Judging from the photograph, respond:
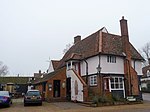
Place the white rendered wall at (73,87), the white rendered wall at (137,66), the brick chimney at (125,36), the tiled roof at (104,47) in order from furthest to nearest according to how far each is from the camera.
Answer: the white rendered wall at (137,66) → the brick chimney at (125,36) → the tiled roof at (104,47) → the white rendered wall at (73,87)

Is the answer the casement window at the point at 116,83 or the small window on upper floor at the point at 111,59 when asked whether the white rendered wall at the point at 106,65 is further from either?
the casement window at the point at 116,83

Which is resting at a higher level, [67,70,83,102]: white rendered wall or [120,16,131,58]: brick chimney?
[120,16,131,58]: brick chimney

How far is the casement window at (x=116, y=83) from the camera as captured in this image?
2562 cm

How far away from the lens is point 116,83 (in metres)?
25.9

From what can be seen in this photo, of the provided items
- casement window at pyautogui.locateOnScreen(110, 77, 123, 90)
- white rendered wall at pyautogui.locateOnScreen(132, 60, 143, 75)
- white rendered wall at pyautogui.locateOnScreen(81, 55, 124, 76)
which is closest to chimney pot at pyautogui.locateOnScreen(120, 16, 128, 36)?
white rendered wall at pyautogui.locateOnScreen(81, 55, 124, 76)

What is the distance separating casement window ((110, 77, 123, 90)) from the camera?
25.6 meters

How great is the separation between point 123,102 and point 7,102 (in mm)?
12249

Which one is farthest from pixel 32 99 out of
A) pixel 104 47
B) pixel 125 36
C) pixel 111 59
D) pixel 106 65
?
pixel 125 36

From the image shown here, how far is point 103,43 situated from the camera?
2738 cm

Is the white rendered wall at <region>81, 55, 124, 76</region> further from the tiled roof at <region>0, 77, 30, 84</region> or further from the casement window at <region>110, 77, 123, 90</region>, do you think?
the tiled roof at <region>0, 77, 30, 84</region>

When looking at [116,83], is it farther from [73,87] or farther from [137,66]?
[73,87]

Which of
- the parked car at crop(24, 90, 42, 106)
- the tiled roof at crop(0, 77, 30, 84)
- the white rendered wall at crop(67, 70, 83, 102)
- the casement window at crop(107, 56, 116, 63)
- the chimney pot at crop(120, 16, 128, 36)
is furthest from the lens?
the tiled roof at crop(0, 77, 30, 84)

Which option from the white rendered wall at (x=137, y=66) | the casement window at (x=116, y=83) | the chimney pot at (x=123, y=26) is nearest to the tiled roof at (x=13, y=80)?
the white rendered wall at (x=137, y=66)

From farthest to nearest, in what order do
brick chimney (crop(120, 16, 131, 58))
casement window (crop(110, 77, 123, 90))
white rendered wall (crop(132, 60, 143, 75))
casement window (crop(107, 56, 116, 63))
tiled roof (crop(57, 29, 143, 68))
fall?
white rendered wall (crop(132, 60, 143, 75))
brick chimney (crop(120, 16, 131, 58))
tiled roof (crop(57, 29, 143, 68))
casement window (crop(107, 56, 116, 63))
casement window (crop(110, 77, 123, 90))
